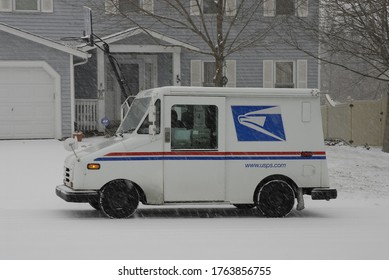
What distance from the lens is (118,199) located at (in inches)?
479

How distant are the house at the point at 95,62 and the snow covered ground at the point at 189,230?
10175 millimetres

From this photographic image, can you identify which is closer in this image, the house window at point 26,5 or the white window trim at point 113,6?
the white window trim at point 113,6

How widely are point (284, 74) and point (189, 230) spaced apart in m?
23.2

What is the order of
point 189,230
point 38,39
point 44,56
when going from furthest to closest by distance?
point 44,56, point 38,39, point 189,230

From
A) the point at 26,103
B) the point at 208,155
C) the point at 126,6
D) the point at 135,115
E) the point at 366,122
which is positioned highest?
the point at 126,6

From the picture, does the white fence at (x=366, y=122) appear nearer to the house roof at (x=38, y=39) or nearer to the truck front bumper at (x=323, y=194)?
the house roof at (x=38, y=39)

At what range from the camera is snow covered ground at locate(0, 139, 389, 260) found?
29.9 ft

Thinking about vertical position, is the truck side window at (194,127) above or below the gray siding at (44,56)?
below

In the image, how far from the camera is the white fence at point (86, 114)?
2962cm

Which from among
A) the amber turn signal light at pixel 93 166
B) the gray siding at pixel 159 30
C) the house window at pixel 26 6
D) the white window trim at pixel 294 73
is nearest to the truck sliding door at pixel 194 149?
the amber turn signal light at pixel 93 166

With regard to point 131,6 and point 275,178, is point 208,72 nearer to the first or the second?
point 131,6

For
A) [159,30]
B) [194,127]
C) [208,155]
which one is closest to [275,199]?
[208,155]

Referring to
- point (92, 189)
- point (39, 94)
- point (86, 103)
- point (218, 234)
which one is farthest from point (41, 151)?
point (218, 234)

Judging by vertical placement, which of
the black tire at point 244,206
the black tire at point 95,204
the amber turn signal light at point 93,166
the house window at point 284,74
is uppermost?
the house window at point 284,74
